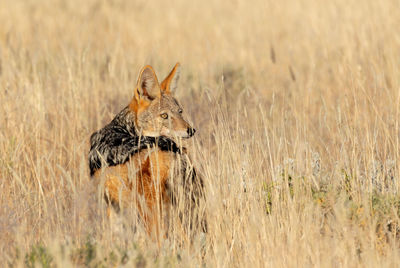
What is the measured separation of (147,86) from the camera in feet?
17.0

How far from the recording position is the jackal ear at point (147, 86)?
5.05 m

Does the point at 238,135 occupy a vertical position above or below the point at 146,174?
above

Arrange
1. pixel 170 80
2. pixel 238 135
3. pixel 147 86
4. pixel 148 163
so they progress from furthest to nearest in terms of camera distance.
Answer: pixel 170 80, pixel 147 86, pixel 238 135, pixel 148 163

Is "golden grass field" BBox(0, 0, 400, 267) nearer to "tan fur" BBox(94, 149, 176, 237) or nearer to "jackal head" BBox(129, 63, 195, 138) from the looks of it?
"tan fur" BBox(94, 149, 176, 237)

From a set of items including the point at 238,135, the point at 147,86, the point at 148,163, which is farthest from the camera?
the point at 147,86

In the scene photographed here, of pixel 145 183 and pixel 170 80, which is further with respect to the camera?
pixel 170 80

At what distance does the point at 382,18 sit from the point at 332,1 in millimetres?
1978

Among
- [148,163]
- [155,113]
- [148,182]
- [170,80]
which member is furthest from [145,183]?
[170,80]

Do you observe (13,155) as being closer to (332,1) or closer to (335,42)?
(335,42)

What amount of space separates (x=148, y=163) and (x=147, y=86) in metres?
1.10

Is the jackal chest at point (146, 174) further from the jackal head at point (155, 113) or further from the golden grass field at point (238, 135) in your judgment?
the jackal head at point (155, 113)

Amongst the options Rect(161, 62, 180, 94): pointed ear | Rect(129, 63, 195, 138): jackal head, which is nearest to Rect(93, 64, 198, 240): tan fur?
Rect(129, 63, 195, 138): jackal head

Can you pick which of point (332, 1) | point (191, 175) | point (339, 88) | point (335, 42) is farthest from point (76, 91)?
point (332, 1)

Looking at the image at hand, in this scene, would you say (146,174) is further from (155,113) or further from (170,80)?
(170,80)
